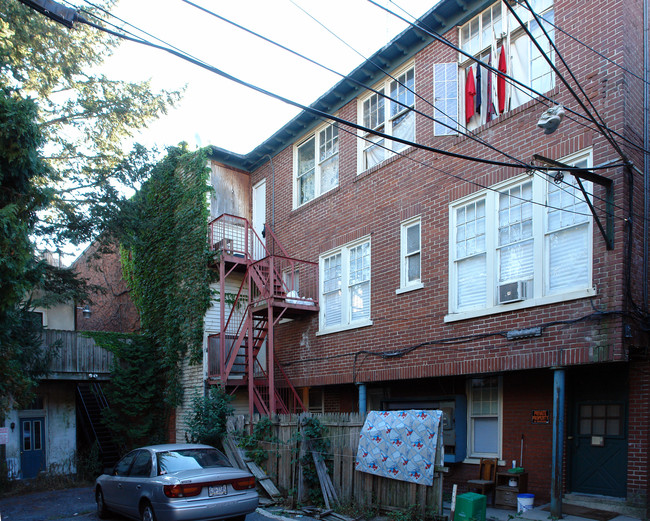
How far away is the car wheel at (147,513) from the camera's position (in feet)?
28.9

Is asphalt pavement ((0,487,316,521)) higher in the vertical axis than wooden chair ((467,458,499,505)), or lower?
lower

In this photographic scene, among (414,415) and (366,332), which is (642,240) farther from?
(366,332)

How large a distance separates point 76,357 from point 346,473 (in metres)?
10.4

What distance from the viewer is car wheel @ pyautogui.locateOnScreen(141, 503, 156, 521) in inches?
347

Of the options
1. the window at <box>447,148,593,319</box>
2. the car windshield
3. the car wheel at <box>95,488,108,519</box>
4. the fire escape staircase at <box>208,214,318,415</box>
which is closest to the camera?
the car windshield

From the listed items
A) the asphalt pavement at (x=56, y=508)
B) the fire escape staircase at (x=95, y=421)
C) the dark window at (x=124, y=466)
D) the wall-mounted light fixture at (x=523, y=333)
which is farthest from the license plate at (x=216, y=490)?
the fire escape staircase at (x=95, y=421)

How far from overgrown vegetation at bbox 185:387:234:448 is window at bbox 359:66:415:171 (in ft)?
21.5

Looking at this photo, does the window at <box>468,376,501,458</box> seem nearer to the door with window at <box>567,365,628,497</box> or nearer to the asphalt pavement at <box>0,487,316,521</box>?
the door with window at <box>567,365,628,497</box>

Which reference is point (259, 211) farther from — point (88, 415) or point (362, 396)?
point (88, 415)

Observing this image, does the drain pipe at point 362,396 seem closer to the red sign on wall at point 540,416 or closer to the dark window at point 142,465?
the red sign on wall at point 540,416

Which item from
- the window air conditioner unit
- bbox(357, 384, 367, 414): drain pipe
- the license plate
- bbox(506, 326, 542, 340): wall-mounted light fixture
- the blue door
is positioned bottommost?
the blue door

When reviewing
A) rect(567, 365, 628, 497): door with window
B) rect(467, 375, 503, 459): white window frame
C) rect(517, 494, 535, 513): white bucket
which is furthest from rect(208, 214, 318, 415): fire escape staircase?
rect(567, 365, 628, 497): door with window

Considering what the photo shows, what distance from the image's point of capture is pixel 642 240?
30.7 feet

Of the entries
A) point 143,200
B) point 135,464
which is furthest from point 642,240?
point 143,200
